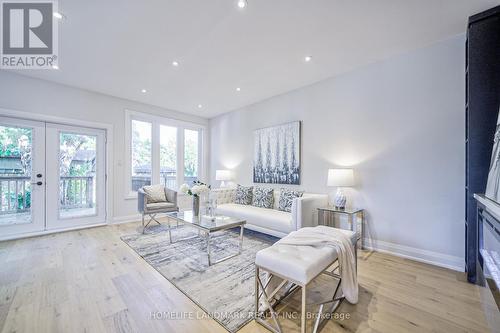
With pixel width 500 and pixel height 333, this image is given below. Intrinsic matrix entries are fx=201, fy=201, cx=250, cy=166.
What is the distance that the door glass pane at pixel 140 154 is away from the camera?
15.8 feet

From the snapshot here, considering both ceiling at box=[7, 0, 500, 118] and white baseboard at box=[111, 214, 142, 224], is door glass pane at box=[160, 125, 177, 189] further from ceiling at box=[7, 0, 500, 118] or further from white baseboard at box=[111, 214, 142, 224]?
ceiling at box=[7, 0, 500, 118]

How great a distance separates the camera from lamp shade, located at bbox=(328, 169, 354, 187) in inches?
118

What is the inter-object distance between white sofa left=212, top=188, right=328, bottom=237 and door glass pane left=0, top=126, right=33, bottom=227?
3.42m

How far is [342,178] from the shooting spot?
9.88ft

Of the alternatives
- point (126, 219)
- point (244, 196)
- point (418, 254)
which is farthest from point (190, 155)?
point (418, 254)

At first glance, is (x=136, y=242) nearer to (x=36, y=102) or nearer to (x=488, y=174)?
(x=36, y=102)

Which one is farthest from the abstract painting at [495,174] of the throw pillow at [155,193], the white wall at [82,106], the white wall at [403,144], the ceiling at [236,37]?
the white wall at [82,106]

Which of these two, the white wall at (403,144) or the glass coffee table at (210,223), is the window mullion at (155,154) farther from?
the white wall at (403,144)

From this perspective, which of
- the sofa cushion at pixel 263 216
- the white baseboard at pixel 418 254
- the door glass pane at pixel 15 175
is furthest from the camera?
the door glass pane at pixel 15 175

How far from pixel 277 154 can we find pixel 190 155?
2884mm

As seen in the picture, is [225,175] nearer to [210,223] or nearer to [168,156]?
[168,156]

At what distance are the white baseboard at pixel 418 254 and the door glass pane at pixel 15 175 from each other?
582 cm

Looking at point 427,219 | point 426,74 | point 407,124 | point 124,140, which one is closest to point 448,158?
point 407,124

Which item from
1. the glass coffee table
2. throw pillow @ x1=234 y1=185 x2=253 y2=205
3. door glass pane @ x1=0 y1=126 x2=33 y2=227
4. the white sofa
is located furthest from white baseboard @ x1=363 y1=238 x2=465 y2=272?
door glass pane @ x1=0 y1=126 x2=33 y2=227
